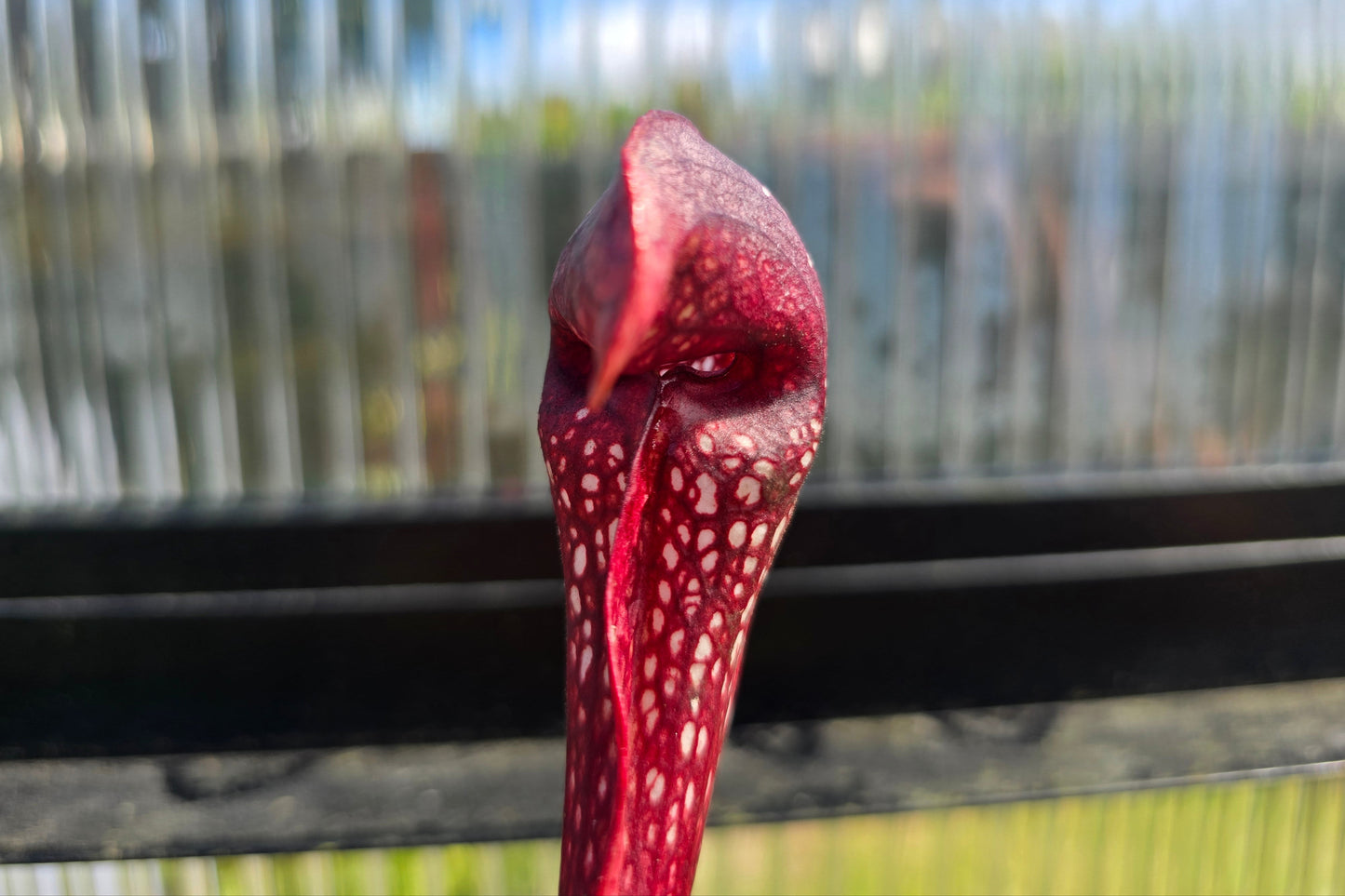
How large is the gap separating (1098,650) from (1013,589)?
0.10 metres

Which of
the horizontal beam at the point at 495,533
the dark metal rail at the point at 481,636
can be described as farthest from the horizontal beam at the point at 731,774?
the horizontal beam at the point at 495,533

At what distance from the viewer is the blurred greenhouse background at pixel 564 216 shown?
0.64m

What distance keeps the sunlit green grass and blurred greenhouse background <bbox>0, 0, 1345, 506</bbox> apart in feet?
0.99

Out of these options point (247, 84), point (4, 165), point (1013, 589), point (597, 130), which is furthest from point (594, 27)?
point (1013, 589)

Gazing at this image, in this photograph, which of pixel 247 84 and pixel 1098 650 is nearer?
pixel 247 84

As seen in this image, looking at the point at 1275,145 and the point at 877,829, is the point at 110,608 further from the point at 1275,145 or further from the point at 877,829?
the point at 1275,145

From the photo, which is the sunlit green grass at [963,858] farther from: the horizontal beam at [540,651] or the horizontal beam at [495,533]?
the horizontal beam at [495,533]

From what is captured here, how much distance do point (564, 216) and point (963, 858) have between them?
0.65 metres

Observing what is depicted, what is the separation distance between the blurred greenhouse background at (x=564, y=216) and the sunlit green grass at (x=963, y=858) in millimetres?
301

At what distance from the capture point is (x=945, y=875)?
0.76 meters

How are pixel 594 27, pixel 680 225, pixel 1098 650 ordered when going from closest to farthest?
1. pixel 680 225
2. pixel 594 27
3. pixel 1098 650

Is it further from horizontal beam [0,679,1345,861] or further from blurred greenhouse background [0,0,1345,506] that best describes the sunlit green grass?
blurred greenhouse background [0,0,1345,506]

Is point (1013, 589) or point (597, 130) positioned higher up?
point (597, 130)

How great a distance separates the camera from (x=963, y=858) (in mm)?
755
